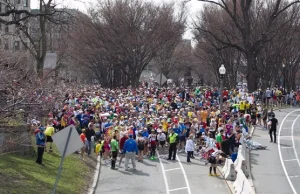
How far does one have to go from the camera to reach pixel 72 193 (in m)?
18.6

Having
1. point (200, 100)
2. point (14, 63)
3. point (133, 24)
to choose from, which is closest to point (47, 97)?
point (14, 63)

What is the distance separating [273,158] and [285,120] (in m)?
13.9

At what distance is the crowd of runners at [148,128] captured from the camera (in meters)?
25.0

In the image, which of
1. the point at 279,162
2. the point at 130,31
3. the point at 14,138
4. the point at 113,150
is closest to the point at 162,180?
the point at 113,150

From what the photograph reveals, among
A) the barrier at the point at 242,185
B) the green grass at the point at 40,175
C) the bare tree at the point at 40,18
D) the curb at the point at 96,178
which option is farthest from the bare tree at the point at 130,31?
the barrier at the point at 242,185

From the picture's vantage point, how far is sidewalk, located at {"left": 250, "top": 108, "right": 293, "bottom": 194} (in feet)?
68.1

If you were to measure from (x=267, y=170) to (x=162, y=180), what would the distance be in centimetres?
474

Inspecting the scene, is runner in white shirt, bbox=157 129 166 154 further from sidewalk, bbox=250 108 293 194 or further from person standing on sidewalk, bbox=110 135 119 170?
sidewalk, bbox=250 108 293 194

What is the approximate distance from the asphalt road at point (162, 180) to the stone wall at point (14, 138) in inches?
124

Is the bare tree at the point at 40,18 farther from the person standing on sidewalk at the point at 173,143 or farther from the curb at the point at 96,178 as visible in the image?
the person standing on sidewalk at the point at 173,143

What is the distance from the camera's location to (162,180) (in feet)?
72.8

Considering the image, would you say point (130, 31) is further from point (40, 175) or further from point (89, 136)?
point (40, 175)

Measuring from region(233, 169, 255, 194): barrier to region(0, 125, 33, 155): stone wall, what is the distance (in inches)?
256

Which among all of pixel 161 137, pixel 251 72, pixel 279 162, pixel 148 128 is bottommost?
pixel 279 162
